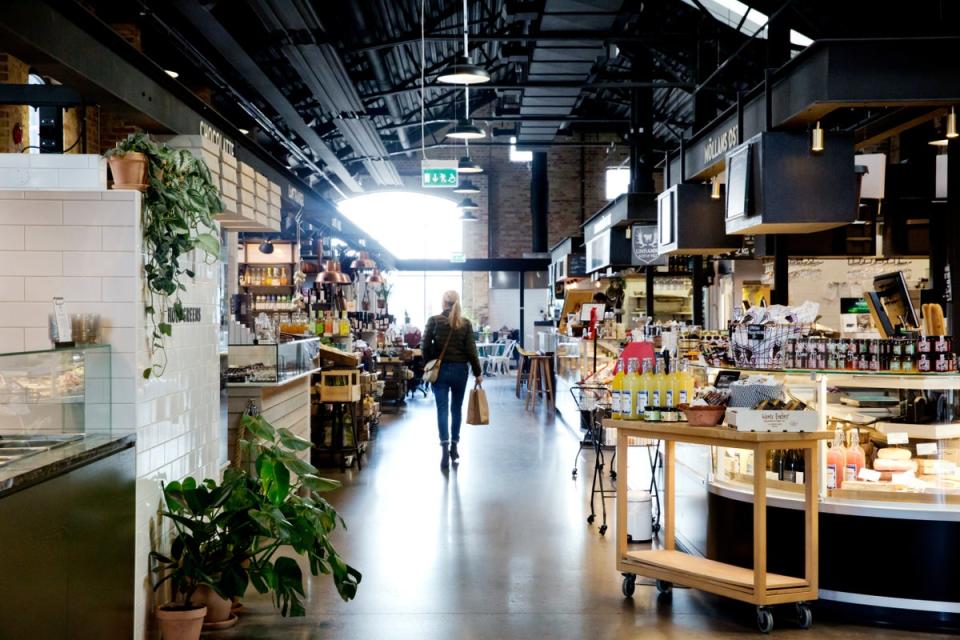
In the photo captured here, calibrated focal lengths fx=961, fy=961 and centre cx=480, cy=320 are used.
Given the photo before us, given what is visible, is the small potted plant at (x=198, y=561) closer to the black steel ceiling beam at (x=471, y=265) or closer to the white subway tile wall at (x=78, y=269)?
the white subway tile wall at (x=78, y=269)

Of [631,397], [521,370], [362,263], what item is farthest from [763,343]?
[362,263]

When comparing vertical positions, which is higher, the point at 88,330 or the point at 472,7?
the point at 472,7

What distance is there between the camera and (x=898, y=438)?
4723 millimetres

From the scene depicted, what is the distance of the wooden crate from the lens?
9031mm

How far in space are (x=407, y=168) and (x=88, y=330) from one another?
904 inches

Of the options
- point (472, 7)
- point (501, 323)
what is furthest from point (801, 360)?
point (501, 323)

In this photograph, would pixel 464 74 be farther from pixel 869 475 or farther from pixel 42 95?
pixel 869 475

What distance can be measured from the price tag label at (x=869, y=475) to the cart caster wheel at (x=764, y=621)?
866 millimetres

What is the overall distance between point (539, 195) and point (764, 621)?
20.1 metres

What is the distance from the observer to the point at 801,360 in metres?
4.87

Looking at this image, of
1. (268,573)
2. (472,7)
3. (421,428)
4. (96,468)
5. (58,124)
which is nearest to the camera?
(96,468)

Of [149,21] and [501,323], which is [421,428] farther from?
[501,323]

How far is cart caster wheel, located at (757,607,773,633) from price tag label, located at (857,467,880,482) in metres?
0.87

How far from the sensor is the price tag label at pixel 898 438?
471 centimetres
